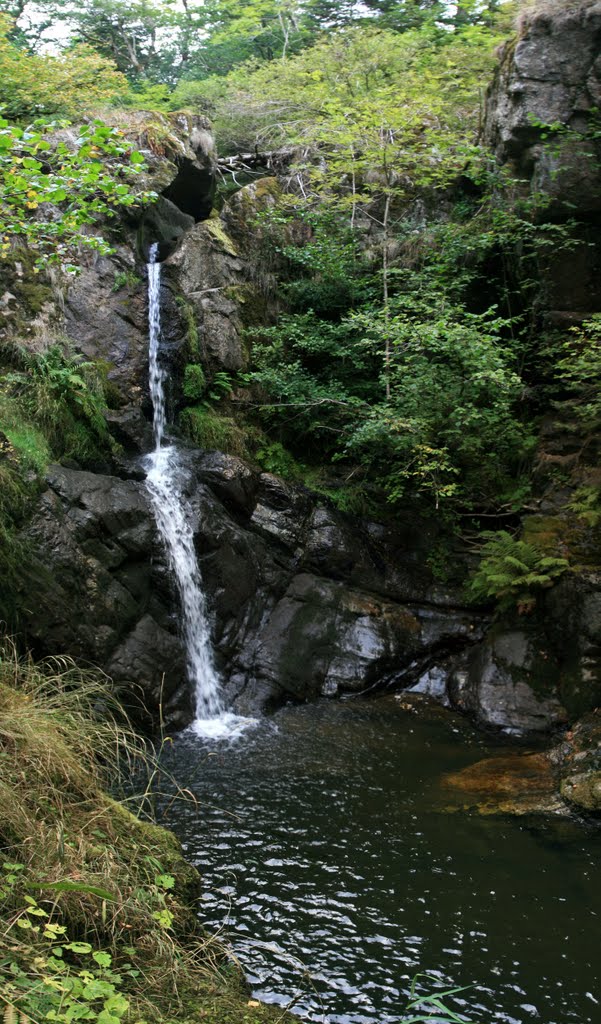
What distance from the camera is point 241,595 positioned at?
8.48m

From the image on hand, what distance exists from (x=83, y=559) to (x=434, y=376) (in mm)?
4830

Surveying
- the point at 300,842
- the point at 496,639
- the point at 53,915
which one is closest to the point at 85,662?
the point at 300,842

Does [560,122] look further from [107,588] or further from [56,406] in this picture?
[107,588]

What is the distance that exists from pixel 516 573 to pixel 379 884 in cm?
422

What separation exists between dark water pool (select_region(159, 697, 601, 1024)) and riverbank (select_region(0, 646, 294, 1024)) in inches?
22.4

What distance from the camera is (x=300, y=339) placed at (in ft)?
33.7

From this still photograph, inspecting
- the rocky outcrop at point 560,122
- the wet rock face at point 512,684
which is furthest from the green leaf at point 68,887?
the rocky outcrop at point 560,122

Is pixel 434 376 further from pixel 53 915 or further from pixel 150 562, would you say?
pixel 53 915

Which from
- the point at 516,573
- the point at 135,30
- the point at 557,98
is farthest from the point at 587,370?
the point at 135,30

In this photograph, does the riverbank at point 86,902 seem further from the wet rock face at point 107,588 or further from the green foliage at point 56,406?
the green foliage at point 56,406

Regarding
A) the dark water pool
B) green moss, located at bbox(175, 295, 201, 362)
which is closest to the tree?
green moss, located at bbox(175, 295, 201, 362)

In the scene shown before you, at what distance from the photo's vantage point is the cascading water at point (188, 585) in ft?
24.4

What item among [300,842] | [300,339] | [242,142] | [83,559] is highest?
[242,142]

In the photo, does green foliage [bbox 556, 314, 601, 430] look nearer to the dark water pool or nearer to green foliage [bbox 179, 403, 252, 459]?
the dark water pool
